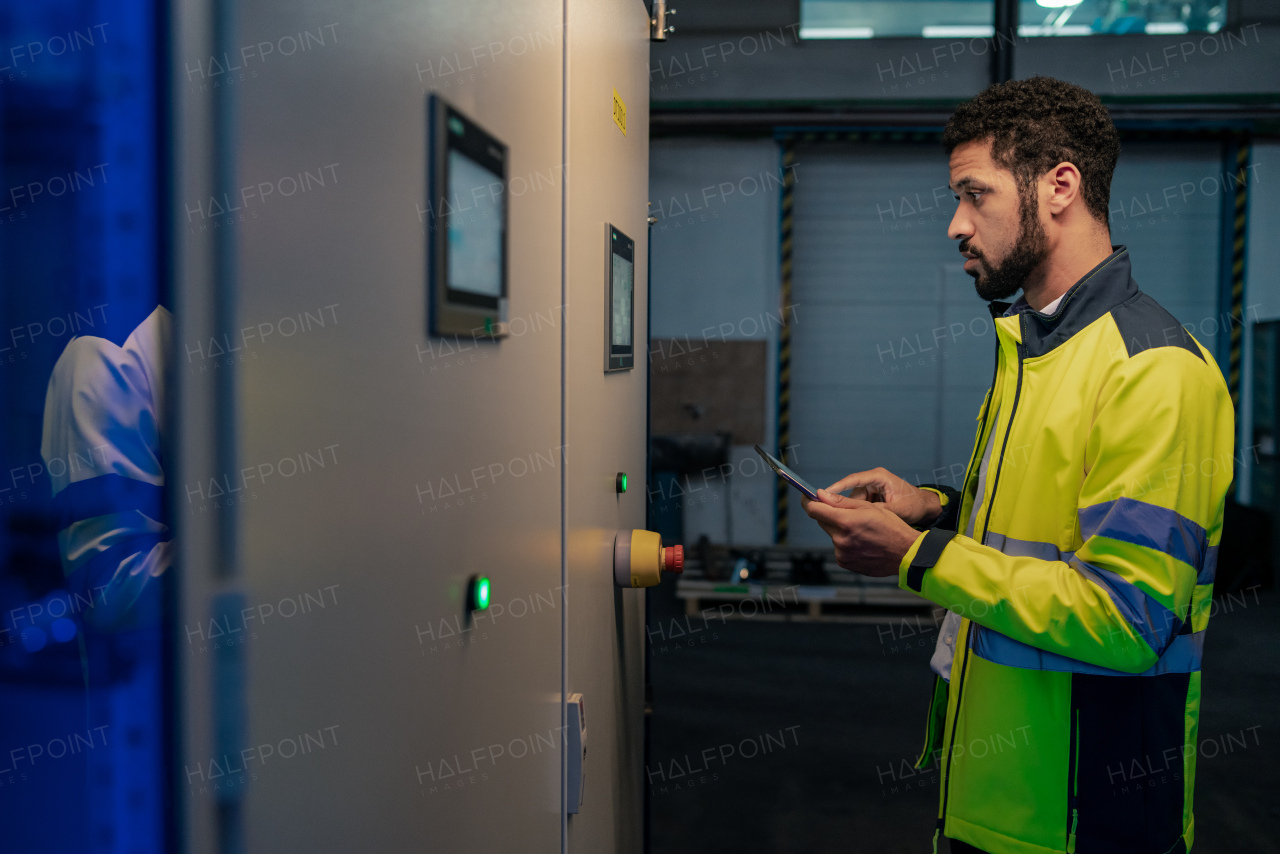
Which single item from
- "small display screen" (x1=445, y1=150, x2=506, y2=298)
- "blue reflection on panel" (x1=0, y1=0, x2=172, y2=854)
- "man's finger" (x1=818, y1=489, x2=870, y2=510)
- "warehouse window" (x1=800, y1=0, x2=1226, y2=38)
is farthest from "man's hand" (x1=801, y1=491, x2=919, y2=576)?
"warehouse window" (x1=800, y1=0, x2=1226, y2=38)

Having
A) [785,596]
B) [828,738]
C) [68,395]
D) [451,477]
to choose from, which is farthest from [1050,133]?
[785,596]

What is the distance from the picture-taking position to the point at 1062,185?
1491 millimetres

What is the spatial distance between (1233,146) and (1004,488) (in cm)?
705

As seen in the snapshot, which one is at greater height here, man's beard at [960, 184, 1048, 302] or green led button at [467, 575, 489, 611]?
man's beard at [960, 184, 1048, 302]

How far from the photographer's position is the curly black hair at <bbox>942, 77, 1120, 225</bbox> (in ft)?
4.87

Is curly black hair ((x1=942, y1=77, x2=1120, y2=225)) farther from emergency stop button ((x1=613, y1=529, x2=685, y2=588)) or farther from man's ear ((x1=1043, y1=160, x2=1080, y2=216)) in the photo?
emergency stop button ((x1=613, y1=529, x2=685, y2=588))

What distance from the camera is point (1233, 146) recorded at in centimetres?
697

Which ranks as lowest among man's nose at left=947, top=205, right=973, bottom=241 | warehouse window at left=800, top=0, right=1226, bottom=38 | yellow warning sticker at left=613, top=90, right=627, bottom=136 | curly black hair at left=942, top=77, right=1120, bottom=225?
man's nose at left=947, top=205, right=973, bottom=241

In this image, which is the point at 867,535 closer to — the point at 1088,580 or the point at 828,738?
the point at 1088,580

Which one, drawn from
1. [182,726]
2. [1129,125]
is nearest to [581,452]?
[182,726]

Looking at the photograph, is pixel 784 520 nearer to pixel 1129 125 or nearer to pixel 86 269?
pixel 1129 125

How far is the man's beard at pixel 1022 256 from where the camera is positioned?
1501 mm

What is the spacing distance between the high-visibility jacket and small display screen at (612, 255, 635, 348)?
709 mm

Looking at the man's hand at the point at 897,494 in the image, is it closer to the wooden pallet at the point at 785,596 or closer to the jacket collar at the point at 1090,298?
the jacket collar at the point at 1090,298
